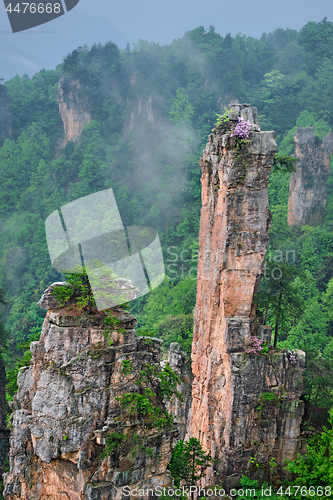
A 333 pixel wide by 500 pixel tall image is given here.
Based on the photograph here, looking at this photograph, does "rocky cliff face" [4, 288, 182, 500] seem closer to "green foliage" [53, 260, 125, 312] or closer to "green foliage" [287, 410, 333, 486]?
"green foliage" [53, 260, 125, 312]

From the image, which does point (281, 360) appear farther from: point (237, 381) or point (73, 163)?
point (73, 163)

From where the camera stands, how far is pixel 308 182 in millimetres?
43438

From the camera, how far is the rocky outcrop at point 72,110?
211 feet

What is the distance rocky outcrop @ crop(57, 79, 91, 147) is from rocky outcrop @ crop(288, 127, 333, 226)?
1279 inches

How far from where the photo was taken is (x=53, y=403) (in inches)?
520

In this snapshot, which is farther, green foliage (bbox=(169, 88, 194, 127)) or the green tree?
green foliage (bbox=(169, 88, 194, 127))

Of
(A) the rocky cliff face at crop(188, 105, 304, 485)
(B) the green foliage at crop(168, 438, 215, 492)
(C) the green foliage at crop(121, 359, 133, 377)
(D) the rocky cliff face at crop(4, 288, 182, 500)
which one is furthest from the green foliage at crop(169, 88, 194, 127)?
(C) the green foliage at crop(121, 359, 133, 377)

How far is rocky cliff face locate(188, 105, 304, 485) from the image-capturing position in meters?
18.5

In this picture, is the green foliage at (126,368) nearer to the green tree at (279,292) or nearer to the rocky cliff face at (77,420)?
the rocky cliff face at (77,420)

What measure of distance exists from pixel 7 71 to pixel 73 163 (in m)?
21.7

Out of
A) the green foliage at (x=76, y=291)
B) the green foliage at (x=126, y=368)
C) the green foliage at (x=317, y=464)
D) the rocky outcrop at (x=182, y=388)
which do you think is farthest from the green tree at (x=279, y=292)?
the green foliage at (x=76, y=291)

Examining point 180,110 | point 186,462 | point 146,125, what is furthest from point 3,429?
point 180,110

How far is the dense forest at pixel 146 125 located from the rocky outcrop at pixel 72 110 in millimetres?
545

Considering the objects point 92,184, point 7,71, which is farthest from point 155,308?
point 7,71
